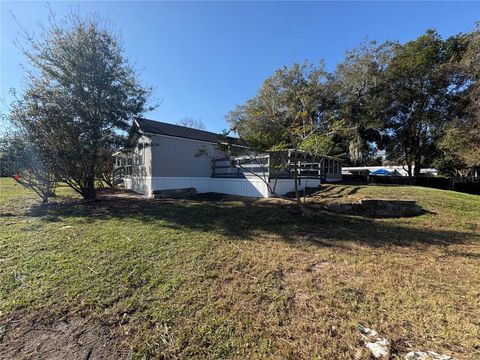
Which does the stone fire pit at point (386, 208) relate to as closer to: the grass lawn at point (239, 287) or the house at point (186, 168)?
the grass lawn at point (239, 287)

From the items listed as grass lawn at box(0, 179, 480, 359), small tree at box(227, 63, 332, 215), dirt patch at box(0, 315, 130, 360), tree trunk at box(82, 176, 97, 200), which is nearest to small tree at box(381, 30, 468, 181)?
small tree at box(227, 63, 332, 215)

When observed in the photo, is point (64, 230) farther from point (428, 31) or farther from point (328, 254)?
point (428, 31)

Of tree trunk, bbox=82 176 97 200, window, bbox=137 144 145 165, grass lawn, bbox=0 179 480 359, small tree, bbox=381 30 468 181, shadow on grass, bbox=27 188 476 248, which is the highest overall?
small tree, bbox=381 30 468 181

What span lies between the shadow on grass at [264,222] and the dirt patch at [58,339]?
123 inches

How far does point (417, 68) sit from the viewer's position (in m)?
16.9

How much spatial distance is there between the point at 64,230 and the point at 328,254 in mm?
5749

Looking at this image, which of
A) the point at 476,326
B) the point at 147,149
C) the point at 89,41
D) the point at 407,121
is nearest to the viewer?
the point at 476,326

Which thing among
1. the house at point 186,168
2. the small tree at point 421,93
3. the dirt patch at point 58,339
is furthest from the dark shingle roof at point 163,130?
the small tree at point 421,93

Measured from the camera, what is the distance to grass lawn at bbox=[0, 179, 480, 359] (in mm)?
2139

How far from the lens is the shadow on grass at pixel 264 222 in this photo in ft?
17.0

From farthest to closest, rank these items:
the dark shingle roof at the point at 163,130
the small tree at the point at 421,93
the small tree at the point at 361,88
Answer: the small tree at the point at 361,88 → the small tree at the point at 421,93 → the dark shingle roof at the point at 163,130

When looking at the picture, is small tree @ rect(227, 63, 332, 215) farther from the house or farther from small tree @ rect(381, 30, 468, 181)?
small tree @ rect(381, 30, 468, 181)

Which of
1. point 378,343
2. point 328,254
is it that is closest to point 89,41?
point 328,254

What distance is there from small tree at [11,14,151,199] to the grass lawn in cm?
373
